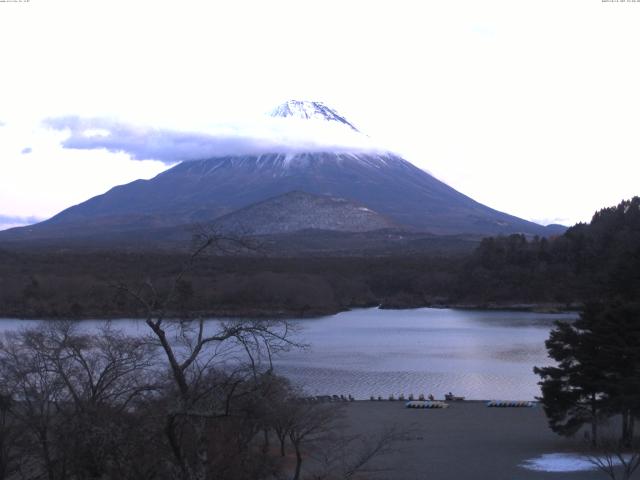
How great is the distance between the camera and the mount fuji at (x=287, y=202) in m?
94.4

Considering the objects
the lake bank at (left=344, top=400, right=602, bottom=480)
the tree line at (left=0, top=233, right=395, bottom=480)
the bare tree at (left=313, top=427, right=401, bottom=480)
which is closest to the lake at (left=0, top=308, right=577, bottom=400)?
the lake bank at (left=344, top=400, right=602, bottom=480)

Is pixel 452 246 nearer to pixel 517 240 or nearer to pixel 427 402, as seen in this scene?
pixel 517 240

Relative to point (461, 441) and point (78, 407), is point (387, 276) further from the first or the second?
point (78, 407)

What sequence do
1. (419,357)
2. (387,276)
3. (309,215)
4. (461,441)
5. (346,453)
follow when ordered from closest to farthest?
(346,453) < (461,441) < (419,357) < (387,276) < (309,215)

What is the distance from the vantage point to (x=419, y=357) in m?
24.8

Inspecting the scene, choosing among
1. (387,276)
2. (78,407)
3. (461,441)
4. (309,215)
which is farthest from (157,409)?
(309,215)

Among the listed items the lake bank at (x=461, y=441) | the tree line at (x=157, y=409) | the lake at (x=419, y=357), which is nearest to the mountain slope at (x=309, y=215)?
the lake at (x=419, y=357)

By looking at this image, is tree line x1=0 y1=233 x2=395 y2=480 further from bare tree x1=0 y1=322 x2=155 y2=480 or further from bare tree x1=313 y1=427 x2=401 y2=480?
bare tree x1=313 y1=427 x2=401 y2=480

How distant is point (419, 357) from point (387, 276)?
110ft

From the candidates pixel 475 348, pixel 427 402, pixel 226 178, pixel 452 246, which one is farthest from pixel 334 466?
pixel 226 178

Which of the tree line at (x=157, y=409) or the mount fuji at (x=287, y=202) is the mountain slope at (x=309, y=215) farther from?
the tree line at (x=157, y=409)

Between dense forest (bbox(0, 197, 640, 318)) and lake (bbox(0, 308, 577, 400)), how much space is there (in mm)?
7310

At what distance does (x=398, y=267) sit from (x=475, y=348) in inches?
1348

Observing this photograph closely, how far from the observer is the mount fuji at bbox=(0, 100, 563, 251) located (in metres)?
94.4
